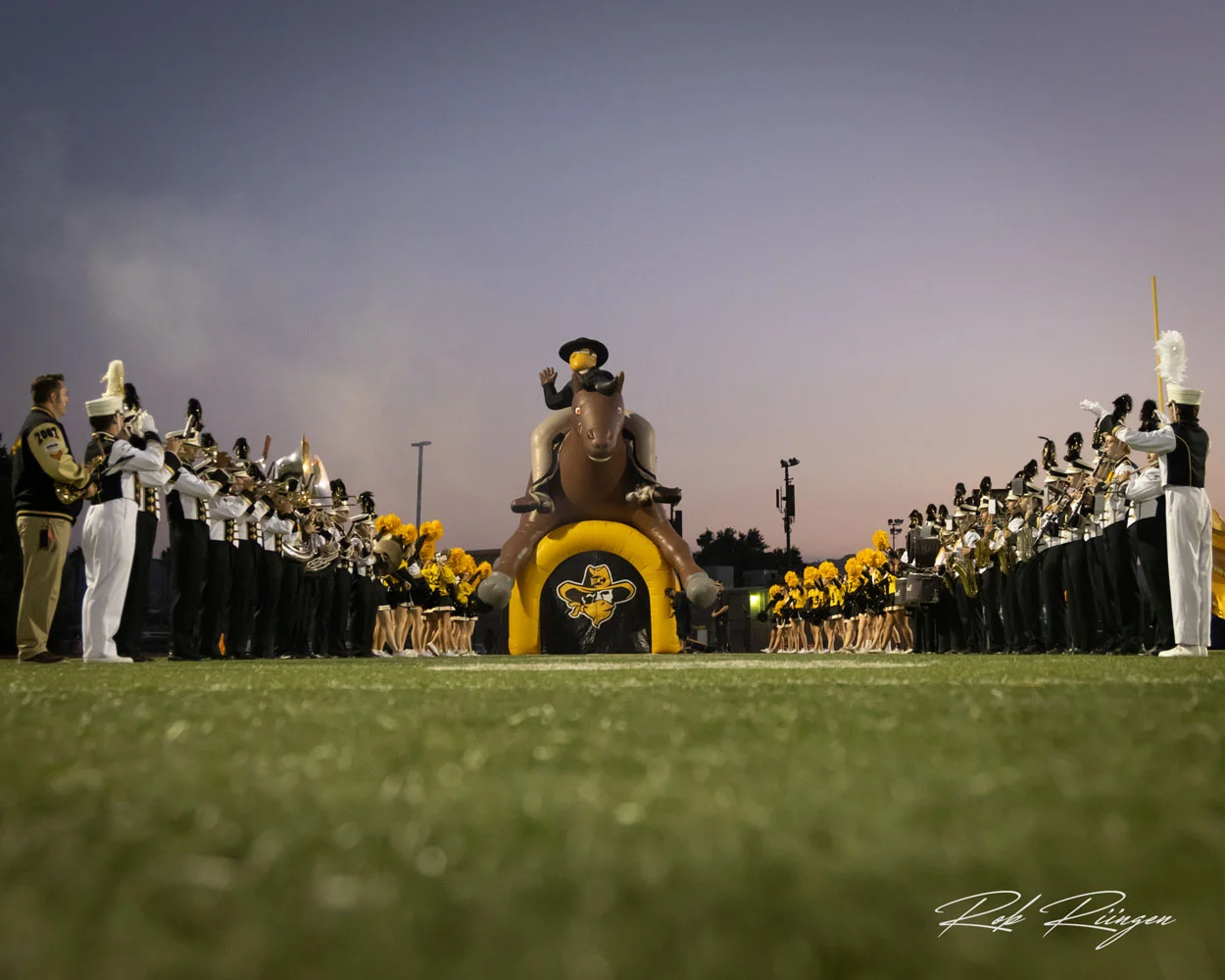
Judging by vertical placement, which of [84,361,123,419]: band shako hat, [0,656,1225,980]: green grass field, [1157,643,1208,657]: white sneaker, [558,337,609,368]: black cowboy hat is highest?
[558,337,609,368]: black cowboy hat

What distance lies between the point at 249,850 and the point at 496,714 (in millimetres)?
1518

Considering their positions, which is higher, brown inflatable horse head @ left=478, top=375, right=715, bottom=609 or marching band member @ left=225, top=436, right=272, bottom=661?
brown inflatable horse head @ left=478, top=375, right=715, bottom=609

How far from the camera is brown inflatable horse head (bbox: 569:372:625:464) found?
57.2 feet

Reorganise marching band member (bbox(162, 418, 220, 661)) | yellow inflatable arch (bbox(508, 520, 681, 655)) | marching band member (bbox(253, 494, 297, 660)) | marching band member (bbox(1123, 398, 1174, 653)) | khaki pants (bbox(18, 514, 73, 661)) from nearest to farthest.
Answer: khaki pants (bbox(18, 514, 73, 661)), marching band member (bbox(1123, 398, 1174, 653)), marching band member (bbox(162, 418, 220, 661)), marching band member (bbox(253, 494, 297, 660)), yellow inflatable arch (bbox(508, 520, 681, 655))

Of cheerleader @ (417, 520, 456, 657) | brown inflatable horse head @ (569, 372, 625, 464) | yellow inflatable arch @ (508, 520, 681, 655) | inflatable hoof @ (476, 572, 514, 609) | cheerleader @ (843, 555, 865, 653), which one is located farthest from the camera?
cheerleader @ (843, 555, 865, 653)

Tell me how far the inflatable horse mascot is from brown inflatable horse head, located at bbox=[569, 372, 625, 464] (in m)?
0.02

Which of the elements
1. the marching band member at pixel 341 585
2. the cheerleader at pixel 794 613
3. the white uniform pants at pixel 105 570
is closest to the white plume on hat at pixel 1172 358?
the white uniform pants at pixel 105 570

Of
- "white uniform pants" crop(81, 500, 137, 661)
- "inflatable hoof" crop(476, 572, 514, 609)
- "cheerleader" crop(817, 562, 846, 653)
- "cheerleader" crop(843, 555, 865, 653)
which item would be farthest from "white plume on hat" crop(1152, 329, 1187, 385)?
"cheerleader" crop(817, 562, 846, 653)

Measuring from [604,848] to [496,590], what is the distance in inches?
647

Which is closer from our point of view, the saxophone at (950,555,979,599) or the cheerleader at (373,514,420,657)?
the saxophone at (950,555,979,599)

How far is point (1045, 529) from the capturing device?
11430 millimetres

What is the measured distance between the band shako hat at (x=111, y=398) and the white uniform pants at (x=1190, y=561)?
8.57 metres

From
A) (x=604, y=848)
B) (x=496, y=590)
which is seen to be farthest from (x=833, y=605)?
(x=604, y=848)

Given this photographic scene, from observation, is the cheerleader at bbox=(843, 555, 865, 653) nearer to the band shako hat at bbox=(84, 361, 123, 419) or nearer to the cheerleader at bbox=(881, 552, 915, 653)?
the cheerleader at bbox=(881, 552, 915, 653)
